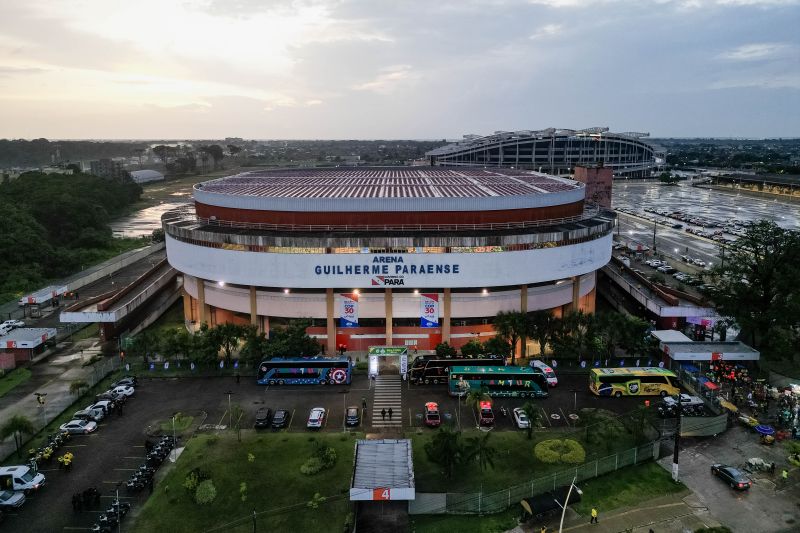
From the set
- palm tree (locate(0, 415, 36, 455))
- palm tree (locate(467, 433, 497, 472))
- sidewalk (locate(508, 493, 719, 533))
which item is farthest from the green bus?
palm tree (locate(0, 415, 36, 455))

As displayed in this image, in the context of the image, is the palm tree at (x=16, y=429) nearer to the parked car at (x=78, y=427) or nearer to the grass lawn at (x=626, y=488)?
the parked car at (x=78, y=427)

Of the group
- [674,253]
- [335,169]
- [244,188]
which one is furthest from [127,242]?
[674,253]

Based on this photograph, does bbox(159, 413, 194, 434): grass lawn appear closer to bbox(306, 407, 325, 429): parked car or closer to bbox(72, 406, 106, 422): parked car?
bbox(72, 406, 106, 422): parked car

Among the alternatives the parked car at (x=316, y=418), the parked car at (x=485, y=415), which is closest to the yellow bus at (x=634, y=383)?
the parked car at (x=485, y=415)

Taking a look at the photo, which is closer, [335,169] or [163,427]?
[163,427]

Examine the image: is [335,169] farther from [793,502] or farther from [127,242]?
[793,502]
